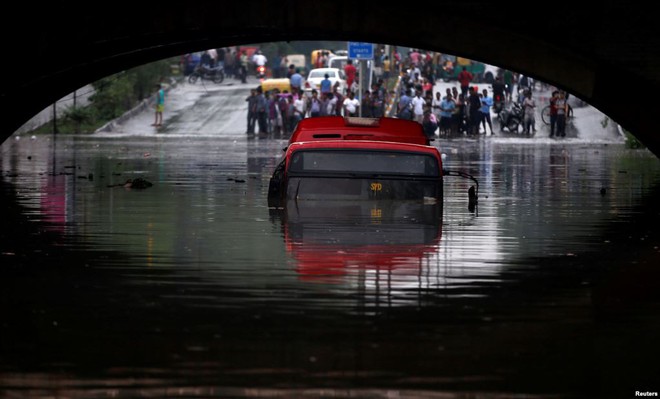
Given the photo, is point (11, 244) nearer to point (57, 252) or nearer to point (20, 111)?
point (57, 252)

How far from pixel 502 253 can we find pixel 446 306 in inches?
172

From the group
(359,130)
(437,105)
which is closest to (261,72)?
(437,105)

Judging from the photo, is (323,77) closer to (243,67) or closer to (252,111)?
(243,67)

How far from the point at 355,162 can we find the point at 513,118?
43.5m

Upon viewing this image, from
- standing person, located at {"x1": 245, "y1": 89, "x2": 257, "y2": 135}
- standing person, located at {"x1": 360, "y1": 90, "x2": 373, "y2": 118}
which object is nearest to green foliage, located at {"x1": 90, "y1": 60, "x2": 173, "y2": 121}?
standing person, located at {"x1": 245, "y1": 89, "x2": 257, "y2": 135}

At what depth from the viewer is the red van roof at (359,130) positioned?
22422mm

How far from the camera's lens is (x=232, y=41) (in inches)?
1516

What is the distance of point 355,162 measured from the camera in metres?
21.1

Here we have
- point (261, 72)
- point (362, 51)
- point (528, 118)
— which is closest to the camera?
point (362, 51)

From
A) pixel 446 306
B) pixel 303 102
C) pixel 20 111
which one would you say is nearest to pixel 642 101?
pixel 20 111

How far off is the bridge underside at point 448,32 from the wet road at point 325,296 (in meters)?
2.76

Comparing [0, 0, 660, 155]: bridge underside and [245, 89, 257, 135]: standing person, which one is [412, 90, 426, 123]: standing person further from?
[0, 0, 660, 155]: bridge underside

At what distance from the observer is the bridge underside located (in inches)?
1123

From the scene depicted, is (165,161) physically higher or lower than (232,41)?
lower
